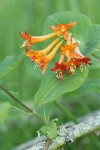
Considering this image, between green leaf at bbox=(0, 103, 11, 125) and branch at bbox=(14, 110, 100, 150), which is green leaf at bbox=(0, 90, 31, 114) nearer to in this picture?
branch at bbox=(14, 110, 100, 150)

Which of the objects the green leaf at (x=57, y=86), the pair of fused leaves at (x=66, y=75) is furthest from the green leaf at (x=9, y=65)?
the green leaf at (x=57, y=86)

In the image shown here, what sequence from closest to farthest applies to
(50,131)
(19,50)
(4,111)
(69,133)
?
1. (4,111)
2. (50,131)
3. (69,133)
4. (19,50)

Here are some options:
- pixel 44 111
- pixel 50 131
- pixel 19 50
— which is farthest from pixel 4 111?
pixel 19 50

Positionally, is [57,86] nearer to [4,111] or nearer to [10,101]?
[10,101]

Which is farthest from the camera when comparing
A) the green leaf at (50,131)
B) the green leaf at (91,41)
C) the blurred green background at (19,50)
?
the blurred green background at (19,50)

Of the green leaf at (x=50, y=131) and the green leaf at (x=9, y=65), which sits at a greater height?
the green leaf at (x=9, y=65)

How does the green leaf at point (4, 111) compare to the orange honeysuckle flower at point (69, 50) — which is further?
the orange honeysuckle flower at point (69, 50)

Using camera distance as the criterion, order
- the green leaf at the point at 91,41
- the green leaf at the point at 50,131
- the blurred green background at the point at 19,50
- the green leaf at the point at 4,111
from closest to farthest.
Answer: the green leaf at the point at 4,111, the green leaf at the point at 50,131, the green leaf at the point at 91,41, the blurred green background at the point at 19,50

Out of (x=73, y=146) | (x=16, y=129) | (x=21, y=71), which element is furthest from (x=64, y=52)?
(x=21, y=71)

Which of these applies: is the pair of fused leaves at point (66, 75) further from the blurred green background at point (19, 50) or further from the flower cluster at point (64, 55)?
the blurred green background at point (19, 50)
